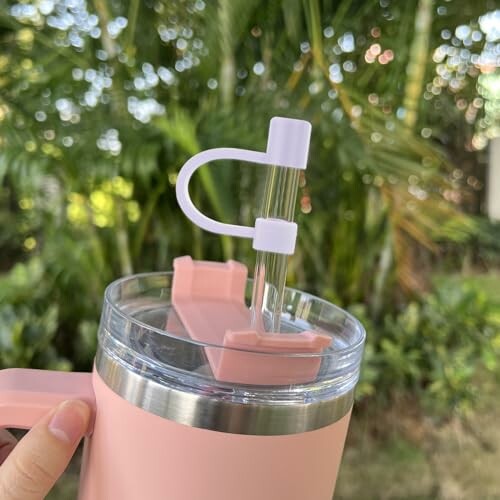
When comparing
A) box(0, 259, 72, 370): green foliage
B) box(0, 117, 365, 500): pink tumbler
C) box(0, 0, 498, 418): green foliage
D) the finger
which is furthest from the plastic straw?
box(0, 259, 72, 370): green foliage

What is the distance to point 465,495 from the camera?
1170mm

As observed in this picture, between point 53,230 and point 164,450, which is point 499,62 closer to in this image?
point 53,230

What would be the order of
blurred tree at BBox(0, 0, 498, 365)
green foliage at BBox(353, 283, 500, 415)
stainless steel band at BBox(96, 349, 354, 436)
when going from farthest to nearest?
green foliage at BBox(353, 283, 500, 415) < blurred tree at BBox(0, 0, 498, 365) < stainless steel band at BBox(96, 349, 354, 436)

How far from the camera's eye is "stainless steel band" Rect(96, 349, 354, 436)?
29 cm

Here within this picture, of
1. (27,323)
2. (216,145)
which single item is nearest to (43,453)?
(216,145)

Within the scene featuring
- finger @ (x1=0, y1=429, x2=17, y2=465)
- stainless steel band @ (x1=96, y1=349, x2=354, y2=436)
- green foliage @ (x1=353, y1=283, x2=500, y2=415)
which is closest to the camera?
stainless steel band @ (x1=96, y1=349, x2=354, y2=436)

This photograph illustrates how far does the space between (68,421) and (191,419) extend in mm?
89

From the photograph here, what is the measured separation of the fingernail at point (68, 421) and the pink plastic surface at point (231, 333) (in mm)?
80

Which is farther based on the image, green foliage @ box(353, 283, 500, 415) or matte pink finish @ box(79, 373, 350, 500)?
green foliage @ box(353, 283, 500, 415)

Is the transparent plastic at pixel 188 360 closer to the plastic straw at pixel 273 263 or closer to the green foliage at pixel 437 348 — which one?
the plastic straw at pixel 273 263

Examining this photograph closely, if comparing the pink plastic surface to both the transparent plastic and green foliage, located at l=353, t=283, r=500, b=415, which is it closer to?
the transparent plastic

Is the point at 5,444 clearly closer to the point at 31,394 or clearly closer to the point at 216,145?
the point at 31,394

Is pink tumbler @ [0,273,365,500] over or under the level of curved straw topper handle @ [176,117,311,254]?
under

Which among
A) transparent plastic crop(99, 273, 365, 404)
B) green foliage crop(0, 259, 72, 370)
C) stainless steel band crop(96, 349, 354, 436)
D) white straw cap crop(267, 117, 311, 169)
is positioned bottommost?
green foliage crop(0, 259, 72, 370)
